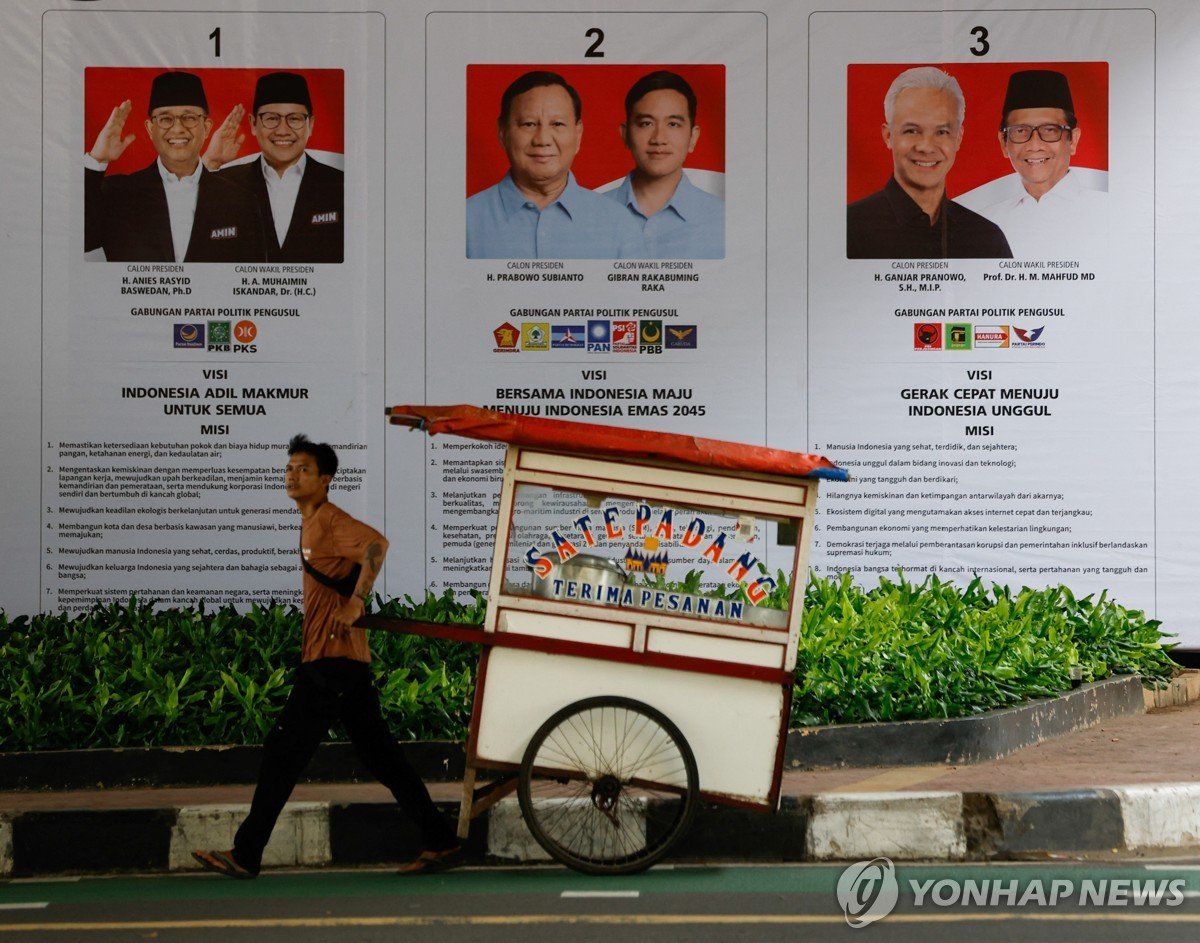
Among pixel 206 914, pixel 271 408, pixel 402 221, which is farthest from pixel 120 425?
pixel 206 914

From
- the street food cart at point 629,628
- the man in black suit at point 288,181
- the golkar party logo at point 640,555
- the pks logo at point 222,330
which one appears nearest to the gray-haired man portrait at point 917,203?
the man in black suit at point 288,181

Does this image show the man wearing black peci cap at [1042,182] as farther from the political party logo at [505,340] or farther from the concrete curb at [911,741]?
the concrete curb at [911,741]

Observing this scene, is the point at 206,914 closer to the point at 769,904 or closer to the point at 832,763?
the point at 769,904

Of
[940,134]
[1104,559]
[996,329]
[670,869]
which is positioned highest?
[940,134]

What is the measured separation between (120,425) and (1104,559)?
591 cm

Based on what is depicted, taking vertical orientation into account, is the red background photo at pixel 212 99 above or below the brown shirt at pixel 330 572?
above

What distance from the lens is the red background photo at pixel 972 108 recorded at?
28.0 feet

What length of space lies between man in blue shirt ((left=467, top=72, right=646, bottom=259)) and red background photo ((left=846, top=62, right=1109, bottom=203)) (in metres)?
1.42

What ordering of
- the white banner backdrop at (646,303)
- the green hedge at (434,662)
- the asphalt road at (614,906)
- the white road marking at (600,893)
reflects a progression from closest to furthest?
the asphalt road at (614,906) → the white road marking at (600,893) → the green hedge at (434,662) → the white banner backdrop at (646,303)

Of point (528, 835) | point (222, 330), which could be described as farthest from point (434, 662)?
point (222, 330)

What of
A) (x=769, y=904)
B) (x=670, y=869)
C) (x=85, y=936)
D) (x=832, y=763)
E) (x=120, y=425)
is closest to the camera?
(x=85, y=936)

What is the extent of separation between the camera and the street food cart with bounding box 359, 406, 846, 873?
190 inches

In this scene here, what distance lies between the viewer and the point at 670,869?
504 cm

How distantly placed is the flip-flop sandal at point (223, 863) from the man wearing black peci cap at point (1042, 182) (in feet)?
19.2
